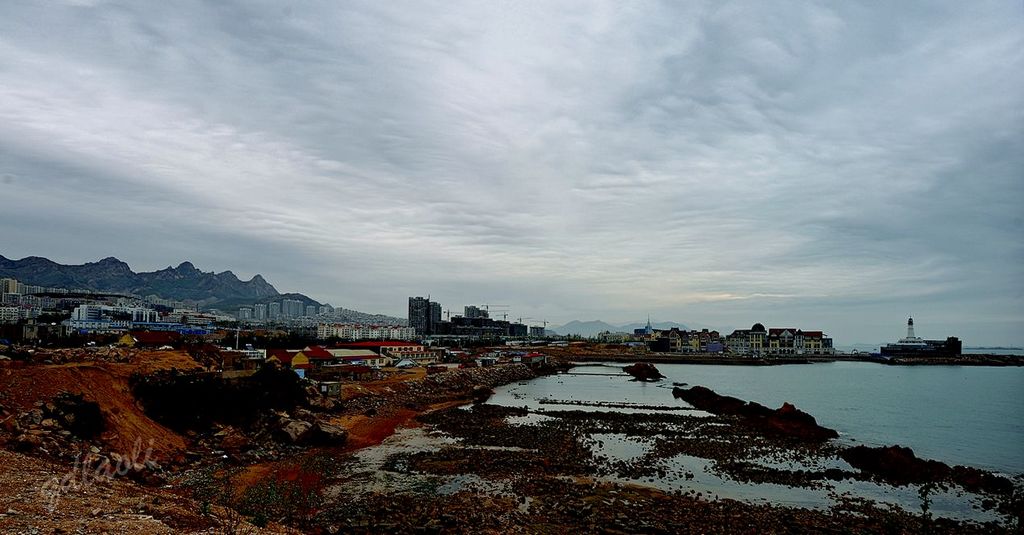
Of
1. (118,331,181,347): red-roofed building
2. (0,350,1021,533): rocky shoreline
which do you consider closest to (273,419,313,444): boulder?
(0,350,1021,533): rocky shoreline

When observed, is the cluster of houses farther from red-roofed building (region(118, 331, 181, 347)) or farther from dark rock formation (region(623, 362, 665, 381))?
red-roofed building (region(118, 331, 181, 347))

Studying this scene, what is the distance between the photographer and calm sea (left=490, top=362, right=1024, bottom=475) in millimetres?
36156

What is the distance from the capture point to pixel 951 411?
173ft

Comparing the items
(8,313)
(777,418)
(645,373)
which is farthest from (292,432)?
(8,313)

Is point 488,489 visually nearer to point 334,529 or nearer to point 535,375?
point 334,529

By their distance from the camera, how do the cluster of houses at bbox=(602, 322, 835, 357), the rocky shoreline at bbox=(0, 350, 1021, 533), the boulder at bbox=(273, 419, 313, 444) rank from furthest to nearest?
the cluster of houses at bbox=(602, 322, 835, 357) → the boulder at bbox=(273, 419, 313, 444) → the rocky shoreline at bbox=(0, 350, 1021, 533)

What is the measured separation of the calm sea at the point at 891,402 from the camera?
36.2 meters

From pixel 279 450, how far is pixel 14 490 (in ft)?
46.3

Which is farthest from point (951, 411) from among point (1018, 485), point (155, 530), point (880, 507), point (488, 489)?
point (155, 530)

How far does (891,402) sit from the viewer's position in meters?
59.5

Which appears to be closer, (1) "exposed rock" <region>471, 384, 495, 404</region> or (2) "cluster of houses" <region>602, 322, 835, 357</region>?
(1) "exposed rock" <region>471, 384, 495, 404</region>

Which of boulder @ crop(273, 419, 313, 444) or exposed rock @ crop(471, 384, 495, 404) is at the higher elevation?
boulder @ crop(273, 419, 313, 444)

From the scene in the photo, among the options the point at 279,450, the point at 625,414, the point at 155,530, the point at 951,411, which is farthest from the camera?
the point at 951,411

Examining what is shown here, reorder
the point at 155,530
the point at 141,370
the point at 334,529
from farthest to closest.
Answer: the point at 141,370 < the point at 334,529 < the point at 155,530
